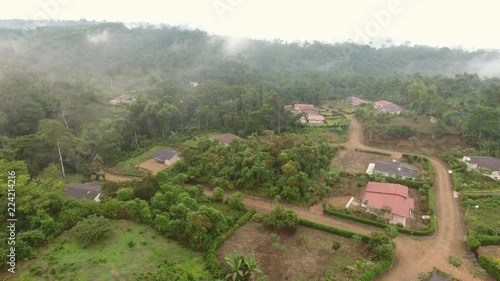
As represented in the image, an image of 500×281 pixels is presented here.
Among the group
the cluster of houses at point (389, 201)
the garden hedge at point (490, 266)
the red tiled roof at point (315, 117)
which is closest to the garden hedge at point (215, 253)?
the cluster of houses at point (389, 201)

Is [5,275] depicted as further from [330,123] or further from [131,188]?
[330,123]

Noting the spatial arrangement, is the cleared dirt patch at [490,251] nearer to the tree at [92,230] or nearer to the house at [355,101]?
the tree at [92,230]

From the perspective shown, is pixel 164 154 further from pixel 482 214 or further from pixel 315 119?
pixel 482 214

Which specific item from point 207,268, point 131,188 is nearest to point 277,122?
point 131,188

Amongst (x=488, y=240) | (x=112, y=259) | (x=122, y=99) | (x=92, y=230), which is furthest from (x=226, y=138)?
(x=488, y=240)

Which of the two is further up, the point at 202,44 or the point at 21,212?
the point at 202,44

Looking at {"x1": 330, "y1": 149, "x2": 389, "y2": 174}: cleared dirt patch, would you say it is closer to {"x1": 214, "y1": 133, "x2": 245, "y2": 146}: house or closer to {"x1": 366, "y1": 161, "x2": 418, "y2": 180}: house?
{"x1": 366, "y1": 161, "x2": 418, "y2": 180}: house
